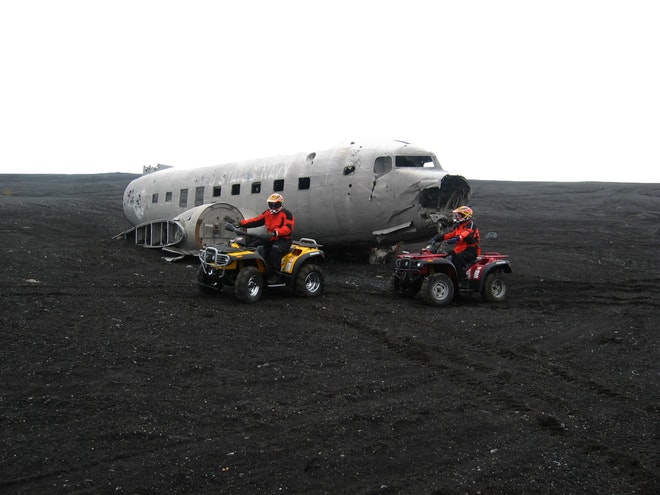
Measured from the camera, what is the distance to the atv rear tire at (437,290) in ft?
37.1

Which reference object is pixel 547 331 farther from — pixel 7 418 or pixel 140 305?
pixel 7 418

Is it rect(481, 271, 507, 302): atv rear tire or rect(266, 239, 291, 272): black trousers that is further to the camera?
rect(481, 271, 507, 302): atv rear tire

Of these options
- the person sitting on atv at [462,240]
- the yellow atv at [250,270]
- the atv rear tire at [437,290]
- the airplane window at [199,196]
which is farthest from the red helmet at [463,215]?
the airplane window at [199,196]

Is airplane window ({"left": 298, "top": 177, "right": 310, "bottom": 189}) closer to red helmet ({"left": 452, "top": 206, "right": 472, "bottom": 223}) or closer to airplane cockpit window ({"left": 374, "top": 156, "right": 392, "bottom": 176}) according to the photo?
airplane cockpit window ({"left": 374, "top": 156, "right": 392, "bottom": 176})

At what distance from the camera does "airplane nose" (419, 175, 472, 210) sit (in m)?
14.8

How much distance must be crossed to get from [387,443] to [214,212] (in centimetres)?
1199

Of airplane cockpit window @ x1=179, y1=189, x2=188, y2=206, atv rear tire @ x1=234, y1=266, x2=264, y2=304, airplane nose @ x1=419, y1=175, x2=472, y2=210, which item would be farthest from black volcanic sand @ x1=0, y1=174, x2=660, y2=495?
airplane cockpit window @ x1=179, y1=189, x2=188, y2=206

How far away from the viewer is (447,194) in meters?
15.4

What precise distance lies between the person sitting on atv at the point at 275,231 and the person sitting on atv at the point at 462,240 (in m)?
3.32

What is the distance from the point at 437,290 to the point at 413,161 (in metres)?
5.04

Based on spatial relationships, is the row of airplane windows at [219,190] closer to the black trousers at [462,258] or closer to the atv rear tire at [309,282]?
the atv rear tire at [309,282]

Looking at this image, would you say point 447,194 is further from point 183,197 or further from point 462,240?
point 183,197

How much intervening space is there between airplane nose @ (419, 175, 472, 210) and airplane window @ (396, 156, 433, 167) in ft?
3.05

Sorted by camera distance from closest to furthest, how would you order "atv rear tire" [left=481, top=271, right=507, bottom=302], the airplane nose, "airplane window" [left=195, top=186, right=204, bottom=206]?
"atv rear tire" [left=481, top=271, right=507, bottom=302] < the airplane nose < "airplane window" [left=195, top=186, right=204, bottom=206]
